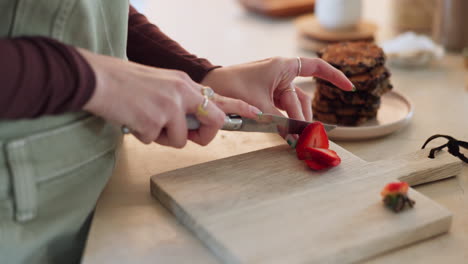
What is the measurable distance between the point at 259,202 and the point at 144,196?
20 cm

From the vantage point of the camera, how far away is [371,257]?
75 cm

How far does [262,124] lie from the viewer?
926 millimetres

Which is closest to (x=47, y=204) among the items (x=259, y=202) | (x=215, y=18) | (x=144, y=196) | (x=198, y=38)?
(x=144, y=196)

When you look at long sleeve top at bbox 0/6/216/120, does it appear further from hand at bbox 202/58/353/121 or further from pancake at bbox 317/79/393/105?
pancake at bbox 317/79/393/105

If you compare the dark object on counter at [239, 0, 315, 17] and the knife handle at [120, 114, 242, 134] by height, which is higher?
the knife handle at [120, 114, 242, 134]

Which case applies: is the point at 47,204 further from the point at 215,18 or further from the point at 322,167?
the point at 215,18

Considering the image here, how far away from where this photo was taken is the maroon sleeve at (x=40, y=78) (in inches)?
25.6

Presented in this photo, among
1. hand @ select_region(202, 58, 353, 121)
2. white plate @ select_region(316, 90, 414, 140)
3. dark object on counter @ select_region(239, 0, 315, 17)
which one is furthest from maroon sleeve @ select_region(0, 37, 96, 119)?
dark object on counter @ select_region(239, 0, 315, 17)

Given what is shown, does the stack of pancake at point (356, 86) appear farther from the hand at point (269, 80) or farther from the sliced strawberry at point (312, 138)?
the sliced strawberry at point (312, 138)

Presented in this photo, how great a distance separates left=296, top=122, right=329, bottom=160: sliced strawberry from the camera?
926 millimetres

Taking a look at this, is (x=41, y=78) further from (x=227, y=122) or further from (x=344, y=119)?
(x=344, y=119)

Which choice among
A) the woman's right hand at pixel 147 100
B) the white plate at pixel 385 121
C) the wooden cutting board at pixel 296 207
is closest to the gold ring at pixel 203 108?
the woman's right hand at pixel 147 100

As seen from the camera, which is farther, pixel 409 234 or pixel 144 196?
pixel 144 196

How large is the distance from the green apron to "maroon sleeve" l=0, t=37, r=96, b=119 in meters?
0.05
